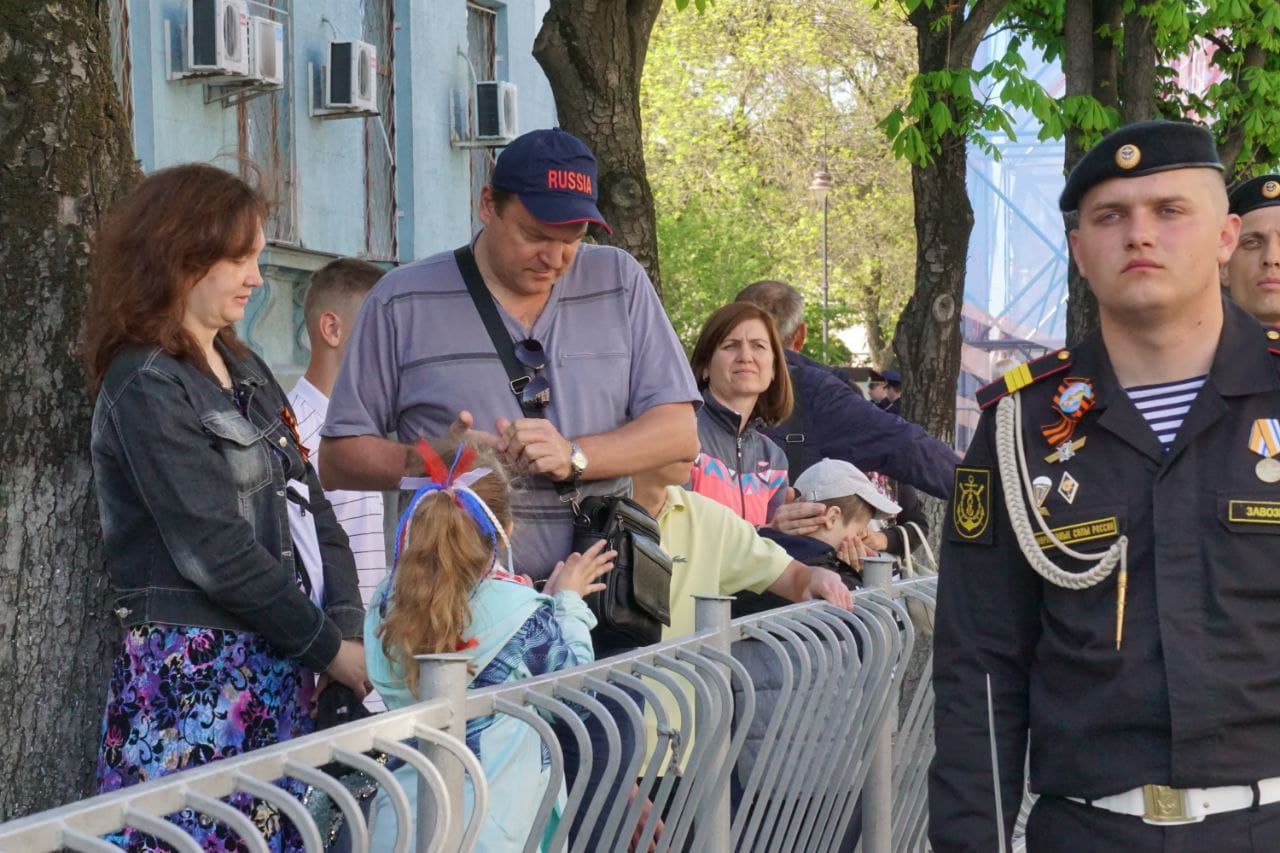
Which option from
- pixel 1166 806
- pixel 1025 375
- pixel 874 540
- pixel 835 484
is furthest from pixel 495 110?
pixel 1166 806

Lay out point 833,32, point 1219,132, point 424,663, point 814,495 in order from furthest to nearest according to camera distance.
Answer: point 833,32
point 1219,132
point 814,495
point 424,663

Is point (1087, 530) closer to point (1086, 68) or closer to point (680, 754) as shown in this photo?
point (680, 754)

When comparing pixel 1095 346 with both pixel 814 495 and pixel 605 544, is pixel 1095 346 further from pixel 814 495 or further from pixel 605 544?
pixel 814 495

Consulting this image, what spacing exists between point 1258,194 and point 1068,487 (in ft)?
7.39

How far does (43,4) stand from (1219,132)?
12.8m

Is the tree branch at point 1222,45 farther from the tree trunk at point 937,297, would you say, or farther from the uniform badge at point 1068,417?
the uniform badge at point 1068,417

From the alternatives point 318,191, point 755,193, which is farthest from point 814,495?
point 755,193

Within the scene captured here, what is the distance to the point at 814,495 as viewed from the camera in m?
5.81

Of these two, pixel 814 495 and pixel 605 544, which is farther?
pixel 814 495

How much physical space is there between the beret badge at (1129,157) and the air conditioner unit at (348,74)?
1271 cm

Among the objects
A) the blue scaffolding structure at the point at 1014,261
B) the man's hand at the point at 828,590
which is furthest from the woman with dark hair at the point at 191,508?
the blue scaffolding structure at the point at 1014,261

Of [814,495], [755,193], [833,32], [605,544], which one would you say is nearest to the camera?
[605,544]

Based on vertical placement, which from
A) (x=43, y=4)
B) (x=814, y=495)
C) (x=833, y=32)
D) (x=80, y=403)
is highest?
(x=833, y=32)

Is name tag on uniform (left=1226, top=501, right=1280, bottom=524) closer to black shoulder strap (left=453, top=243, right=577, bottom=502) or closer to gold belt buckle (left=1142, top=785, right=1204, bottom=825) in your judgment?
gold belt buckle (left=1142, top=785, right=1204, bottom=825)
